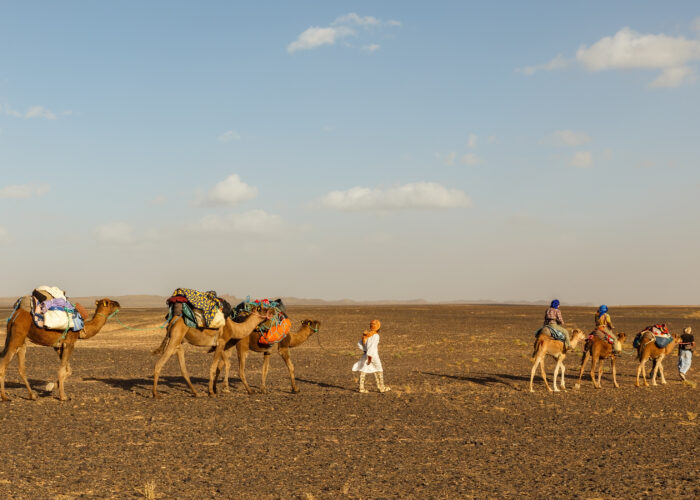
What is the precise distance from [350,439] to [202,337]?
5.23 meters

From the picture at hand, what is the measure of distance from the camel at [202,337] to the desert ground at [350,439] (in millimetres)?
696

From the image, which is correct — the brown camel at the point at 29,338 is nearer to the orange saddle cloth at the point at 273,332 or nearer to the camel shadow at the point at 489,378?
the orange saddle cloth at the point at 273,332

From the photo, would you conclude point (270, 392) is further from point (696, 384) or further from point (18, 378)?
point (696, 384)

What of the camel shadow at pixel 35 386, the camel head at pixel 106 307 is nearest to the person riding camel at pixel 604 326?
the camel head at pixel 106 307

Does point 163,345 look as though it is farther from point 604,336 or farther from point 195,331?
point 604,336

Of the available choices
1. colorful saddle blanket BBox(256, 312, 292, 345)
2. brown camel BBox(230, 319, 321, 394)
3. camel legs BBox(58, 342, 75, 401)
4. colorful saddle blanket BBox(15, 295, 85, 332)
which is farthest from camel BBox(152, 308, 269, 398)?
colorful saddle blanket BBox(15, 295, 85, 332)

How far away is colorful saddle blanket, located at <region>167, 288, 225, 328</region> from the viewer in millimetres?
14766

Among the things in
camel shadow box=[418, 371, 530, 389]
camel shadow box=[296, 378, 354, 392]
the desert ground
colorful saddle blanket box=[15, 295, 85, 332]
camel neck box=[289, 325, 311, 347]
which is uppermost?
colorful saddle blanket box=[15, 295, 85, 332]

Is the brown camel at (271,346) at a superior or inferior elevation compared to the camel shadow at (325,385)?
superior

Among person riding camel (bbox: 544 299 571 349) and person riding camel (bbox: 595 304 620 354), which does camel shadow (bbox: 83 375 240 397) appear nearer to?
person riding camel (bbox: 544 299 571 349)

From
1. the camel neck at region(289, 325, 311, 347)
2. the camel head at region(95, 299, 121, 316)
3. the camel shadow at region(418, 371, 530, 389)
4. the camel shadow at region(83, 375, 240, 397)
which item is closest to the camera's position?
the camel head at region(95, 299, 121, 316)

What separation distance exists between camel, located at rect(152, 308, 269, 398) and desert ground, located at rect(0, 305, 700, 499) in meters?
0.70

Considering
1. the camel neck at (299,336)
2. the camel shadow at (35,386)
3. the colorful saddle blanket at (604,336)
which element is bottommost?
the camel shadow at (35,386)

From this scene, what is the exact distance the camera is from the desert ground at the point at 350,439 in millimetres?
8398
